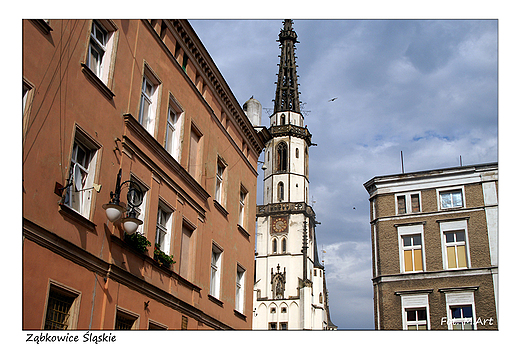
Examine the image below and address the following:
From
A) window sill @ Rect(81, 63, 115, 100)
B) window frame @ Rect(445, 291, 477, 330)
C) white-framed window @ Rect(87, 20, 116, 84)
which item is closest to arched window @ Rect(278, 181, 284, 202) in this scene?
window frame @ Rect(445, 291, 477, 330)

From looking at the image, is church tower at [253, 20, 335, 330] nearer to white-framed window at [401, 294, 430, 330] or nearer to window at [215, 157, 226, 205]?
window at [215, 157, 226, 205]

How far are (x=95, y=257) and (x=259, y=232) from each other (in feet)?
235

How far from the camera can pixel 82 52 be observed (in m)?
13.7

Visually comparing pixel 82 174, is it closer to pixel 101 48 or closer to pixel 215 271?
pixel 101 48

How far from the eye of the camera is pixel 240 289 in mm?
24812

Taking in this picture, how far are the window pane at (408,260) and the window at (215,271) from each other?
858 centimetres

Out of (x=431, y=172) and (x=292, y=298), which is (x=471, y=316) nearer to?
(x=431, y=172)

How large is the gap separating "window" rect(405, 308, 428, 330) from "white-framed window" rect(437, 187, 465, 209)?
481 centimetres

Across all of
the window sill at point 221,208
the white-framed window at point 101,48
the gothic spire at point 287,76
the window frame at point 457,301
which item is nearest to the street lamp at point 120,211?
the white-framed window at point 101,48

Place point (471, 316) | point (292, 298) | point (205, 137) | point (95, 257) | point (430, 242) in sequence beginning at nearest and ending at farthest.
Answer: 1. point (95, 257)
2. point (205, 137)
3. point (471, 316)
4. point (430, 242)
5. point (292, 298)

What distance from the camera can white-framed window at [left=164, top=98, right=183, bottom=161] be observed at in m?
18.9

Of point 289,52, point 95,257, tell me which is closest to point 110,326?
point 95,257

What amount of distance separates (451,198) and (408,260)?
136 inches

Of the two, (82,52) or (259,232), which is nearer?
(82,52)
